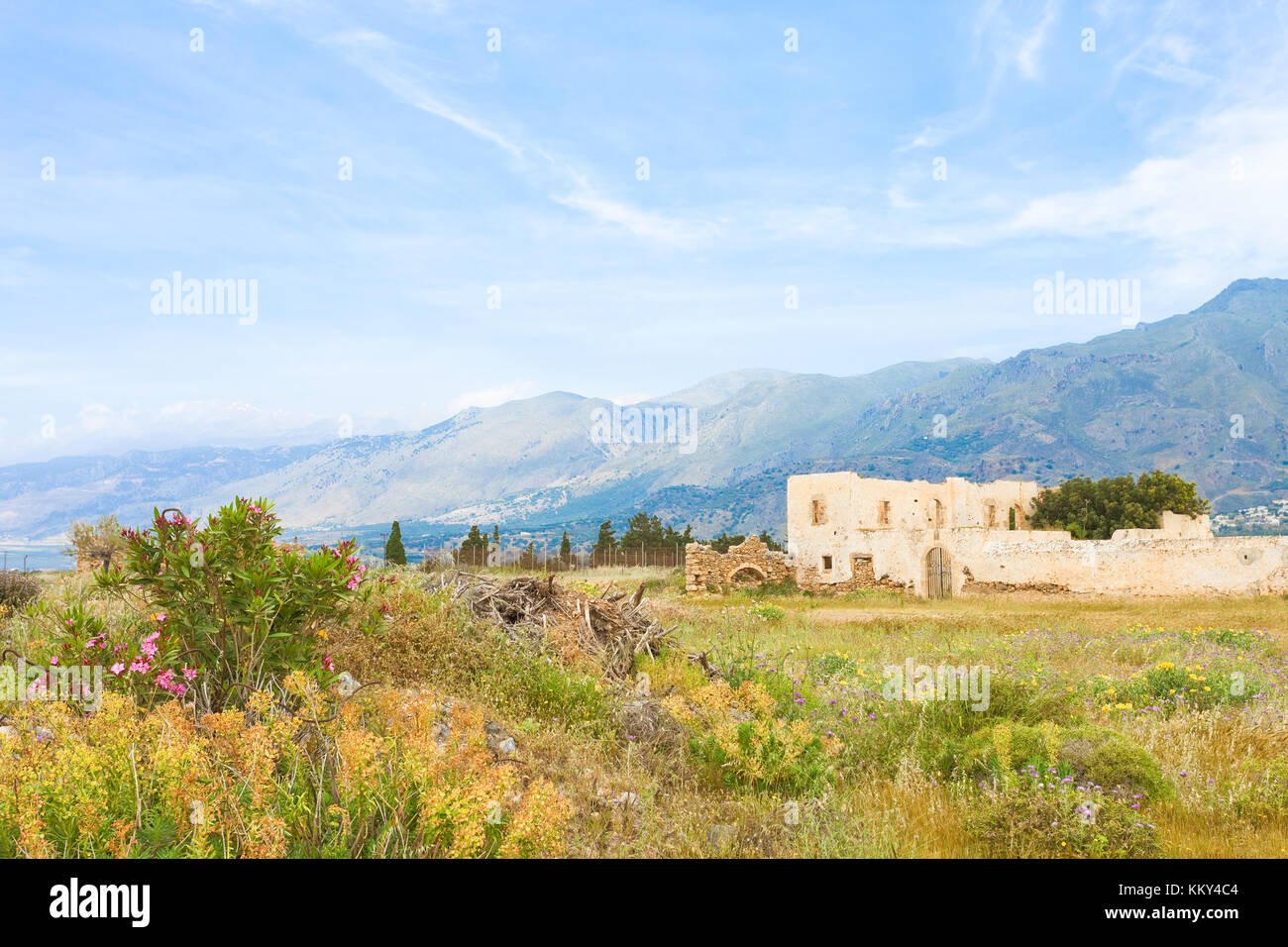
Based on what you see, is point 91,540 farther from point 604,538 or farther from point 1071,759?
point 604,538

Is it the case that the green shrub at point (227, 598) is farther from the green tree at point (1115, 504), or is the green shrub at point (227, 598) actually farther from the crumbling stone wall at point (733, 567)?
the green tree at point (1115, 504)

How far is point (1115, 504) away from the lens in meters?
38.7

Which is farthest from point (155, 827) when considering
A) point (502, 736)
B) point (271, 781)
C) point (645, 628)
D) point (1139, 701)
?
point (1139, 701)

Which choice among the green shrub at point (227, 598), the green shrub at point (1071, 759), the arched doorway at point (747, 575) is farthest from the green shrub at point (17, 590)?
the arched doorway at point (747, 575)

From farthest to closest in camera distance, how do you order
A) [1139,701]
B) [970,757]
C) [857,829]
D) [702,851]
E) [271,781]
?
[1139,701]
[970,757]
[857,829]
[702,851]
[271,781]

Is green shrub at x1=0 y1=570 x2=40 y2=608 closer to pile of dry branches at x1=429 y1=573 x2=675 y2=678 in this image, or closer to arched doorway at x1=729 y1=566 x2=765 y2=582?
pile of dry branches at x1=429 y1=573 x2=675 y2=678

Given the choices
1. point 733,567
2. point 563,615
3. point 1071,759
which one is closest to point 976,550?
point 733,567

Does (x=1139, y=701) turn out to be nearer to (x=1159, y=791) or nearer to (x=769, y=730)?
(x=1159, y=791)

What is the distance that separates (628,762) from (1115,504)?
40621mm

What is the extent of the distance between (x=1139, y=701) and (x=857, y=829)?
19.2 feet

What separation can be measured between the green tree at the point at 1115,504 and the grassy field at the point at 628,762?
105 ft

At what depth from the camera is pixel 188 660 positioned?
5.46m

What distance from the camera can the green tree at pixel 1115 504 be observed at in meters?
37.8
